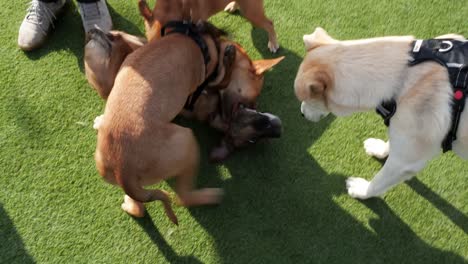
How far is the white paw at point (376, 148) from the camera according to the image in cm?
303

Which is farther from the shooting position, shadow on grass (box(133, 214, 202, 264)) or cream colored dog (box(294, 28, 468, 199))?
shadow on grass (box(133, 214, 202, 264))

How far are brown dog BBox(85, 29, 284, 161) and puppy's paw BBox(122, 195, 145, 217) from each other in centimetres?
59

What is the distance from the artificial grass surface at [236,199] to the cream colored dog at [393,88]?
68cm

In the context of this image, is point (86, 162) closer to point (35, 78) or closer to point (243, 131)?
point (35, 78)

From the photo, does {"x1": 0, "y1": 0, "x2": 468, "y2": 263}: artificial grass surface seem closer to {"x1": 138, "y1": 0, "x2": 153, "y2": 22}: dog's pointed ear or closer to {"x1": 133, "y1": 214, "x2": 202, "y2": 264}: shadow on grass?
{"x1": 133, "y1": 214, "x2": 202, "y2": 264}: shadow on grass

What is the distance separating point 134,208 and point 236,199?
0.66 metres

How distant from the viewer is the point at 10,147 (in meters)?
3.17

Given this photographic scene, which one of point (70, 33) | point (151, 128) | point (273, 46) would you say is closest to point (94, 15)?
point (70, 33)

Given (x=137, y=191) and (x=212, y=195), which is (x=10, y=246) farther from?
(x=212, y=195)

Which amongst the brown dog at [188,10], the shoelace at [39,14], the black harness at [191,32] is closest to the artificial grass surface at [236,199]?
the shoelace at [39,14]

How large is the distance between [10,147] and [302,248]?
6.92 feet

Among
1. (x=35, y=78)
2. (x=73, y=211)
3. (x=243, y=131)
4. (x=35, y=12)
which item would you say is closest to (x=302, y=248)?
(x=243, y=131)

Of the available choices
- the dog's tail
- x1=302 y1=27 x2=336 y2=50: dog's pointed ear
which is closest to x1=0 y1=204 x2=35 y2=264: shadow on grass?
the dog's tail

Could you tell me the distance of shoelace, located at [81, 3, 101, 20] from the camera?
11.4 feet
